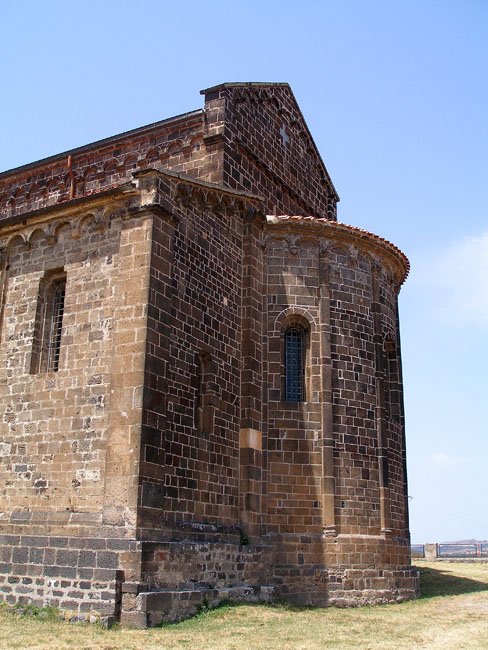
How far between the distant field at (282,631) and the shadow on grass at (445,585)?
10.7ft

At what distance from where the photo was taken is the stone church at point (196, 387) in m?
13.1

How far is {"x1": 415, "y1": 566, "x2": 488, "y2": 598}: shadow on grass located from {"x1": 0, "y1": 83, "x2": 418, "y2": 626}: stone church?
1.37 m

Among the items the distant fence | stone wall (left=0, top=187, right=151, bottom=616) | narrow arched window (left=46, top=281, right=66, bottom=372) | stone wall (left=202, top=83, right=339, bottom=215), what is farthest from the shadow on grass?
stone wall (left=202, top=83, right=339, bottom=215)

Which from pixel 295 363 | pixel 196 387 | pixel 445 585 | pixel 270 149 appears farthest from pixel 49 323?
pixel 445 585

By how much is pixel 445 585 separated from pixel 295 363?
317 inches

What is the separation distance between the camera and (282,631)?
40.3 feet

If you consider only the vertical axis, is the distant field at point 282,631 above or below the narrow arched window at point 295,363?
below

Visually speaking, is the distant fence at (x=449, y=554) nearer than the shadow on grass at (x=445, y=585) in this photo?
No

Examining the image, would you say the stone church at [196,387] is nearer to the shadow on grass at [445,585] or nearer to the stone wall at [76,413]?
the stone wall at [76,413]

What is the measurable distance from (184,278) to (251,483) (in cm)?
472

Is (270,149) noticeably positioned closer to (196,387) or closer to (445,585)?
(196,387)

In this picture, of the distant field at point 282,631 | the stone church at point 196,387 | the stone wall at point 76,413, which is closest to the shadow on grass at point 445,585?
the stone church at point 196,387

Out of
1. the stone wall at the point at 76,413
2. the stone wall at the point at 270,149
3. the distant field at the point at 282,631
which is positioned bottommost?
the distant field at the point at 282,631

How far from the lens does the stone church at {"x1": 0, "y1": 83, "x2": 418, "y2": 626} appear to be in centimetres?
1312
